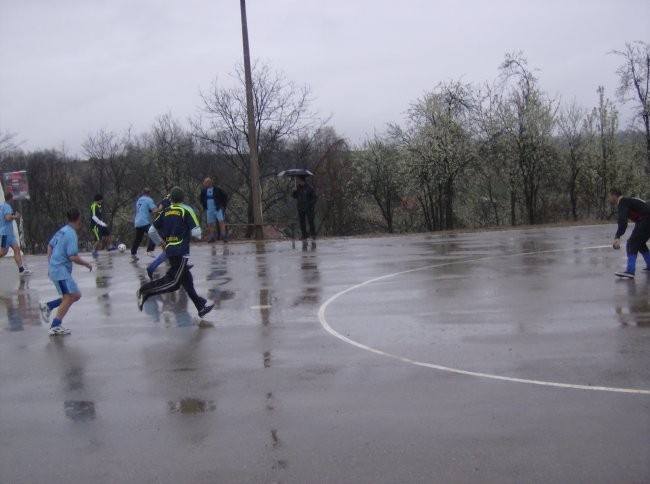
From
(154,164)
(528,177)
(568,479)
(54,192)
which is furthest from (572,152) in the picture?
(54,192)

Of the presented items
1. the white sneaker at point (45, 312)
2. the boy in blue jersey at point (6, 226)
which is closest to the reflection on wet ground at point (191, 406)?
the white sneaker at point (45, 312)

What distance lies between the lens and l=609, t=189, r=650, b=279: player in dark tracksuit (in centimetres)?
1108

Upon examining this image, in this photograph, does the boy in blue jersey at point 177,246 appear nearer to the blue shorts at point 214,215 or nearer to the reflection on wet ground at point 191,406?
the reflection on wet ground at point 191,406

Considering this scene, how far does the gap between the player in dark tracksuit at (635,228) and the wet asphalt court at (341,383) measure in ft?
1.12

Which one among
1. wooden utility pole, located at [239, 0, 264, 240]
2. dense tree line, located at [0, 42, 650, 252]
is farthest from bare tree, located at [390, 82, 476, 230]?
wooden utility pole, located at [239, 0, 264, 240]

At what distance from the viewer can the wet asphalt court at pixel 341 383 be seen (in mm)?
4441

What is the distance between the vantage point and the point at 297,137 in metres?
42.1

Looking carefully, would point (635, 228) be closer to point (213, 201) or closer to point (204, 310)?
point (204, 310)

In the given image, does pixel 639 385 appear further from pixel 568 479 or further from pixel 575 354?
pixel 568 479

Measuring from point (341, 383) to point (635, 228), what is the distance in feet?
24.9

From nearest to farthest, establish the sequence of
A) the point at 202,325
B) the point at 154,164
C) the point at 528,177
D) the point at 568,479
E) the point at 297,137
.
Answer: the point at 568,479, the point at 202,325, the point at 528,177, the point at 297,137, the point at 154,164

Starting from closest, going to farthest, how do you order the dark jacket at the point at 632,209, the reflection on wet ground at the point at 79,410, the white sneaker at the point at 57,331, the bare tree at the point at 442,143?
the reflection on wet ground at the point at 79,410 < the white sneaker at the point at 57,331 < the dark jacket at the point at 632,209 < the bare tree at the point at 442,143

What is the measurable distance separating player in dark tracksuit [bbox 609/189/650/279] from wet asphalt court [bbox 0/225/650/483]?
1.12 feet

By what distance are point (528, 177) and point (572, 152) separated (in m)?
4.39
